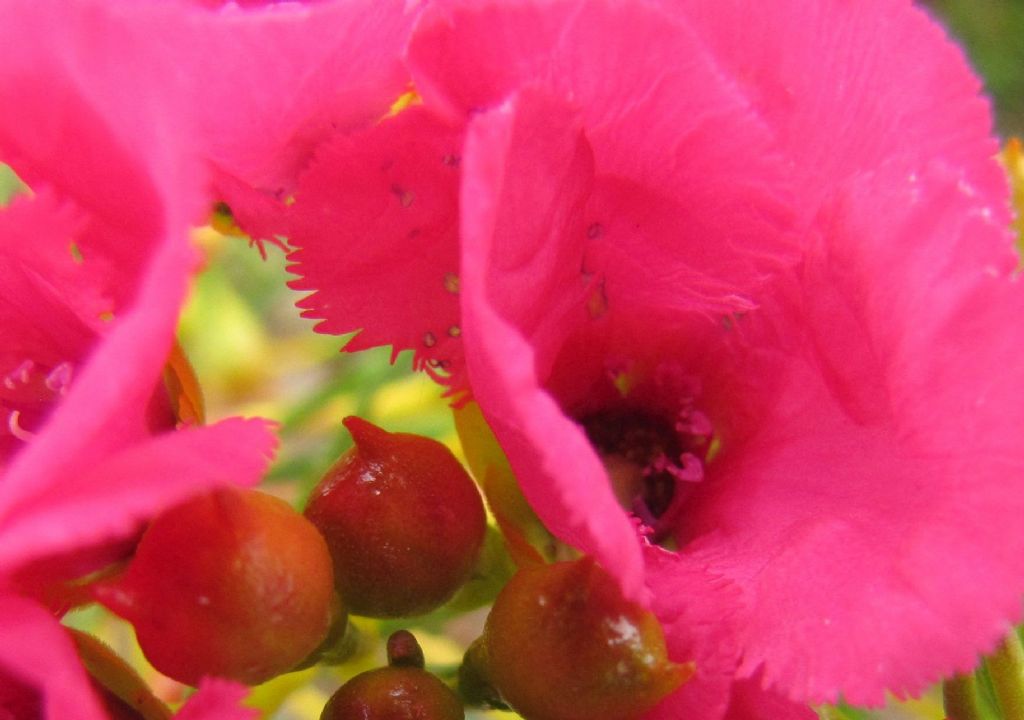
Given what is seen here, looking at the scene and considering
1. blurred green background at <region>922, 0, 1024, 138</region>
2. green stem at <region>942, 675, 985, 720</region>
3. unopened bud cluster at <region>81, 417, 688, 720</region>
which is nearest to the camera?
unopened bud cluster at <region>81, 417, 688, 720</region>

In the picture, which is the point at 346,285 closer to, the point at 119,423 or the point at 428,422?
the point at 119,423

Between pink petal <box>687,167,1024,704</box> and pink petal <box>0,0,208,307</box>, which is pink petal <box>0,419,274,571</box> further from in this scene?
pink petal <box>687,167,1024,704</box>

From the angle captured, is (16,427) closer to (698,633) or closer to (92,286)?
(92,286)

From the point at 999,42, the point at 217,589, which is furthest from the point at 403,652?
the point at 999,42

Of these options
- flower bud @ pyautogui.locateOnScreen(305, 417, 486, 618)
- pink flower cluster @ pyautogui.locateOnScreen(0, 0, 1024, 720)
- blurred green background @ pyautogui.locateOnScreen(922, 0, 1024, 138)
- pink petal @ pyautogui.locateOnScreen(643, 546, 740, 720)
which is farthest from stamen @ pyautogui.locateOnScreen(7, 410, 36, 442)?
blurred green background @ pyautogui.locateOnScreen(922, 0, 1024, 138)

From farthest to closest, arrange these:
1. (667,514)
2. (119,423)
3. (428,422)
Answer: (428,422), (667,514), (119,423)

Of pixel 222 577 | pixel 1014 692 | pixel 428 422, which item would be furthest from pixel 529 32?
pixel 428 422

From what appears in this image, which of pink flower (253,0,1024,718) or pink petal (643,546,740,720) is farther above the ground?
pink flower (253,0,1024,718)
